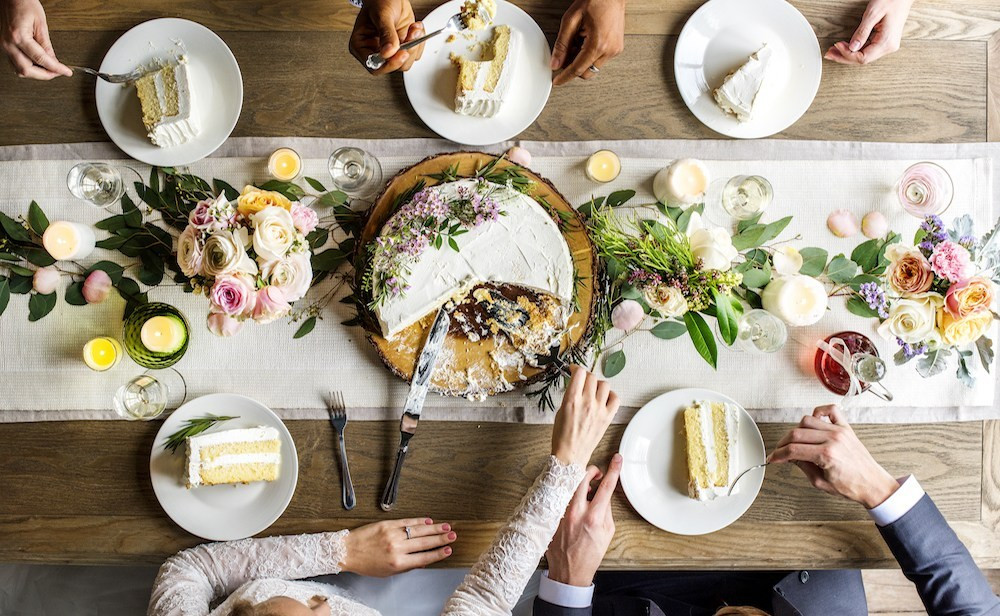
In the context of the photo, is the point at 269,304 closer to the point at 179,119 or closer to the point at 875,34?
the point at 179,119

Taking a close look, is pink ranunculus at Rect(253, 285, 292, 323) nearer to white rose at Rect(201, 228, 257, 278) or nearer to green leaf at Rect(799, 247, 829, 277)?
white rose at Rect(201, 228, 257, 278)

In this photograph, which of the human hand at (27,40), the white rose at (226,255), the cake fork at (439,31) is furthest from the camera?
→ the human hand at (27,40)

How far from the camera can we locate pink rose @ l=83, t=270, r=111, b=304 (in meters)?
1.71

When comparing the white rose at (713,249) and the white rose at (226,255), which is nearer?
the white rose at (226,255)

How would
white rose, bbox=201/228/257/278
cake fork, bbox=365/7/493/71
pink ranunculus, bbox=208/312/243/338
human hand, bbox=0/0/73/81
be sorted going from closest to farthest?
white rose, bbox=201/228/257/278, pink ranunculus, bbox=208/312/243/338, cake fork, bbox=365/7/493/71, human hand, bbox=0/0/73/81

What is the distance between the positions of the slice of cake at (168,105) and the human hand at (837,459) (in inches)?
67.4

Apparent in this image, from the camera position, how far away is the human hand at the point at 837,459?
5.34ft

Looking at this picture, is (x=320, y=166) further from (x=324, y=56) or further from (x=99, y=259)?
(x=99, y=259)

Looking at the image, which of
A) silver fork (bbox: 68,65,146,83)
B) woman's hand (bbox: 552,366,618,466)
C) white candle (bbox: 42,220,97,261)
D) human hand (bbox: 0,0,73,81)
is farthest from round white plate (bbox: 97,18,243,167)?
woman's hand (bbox: 552,366,618,466)

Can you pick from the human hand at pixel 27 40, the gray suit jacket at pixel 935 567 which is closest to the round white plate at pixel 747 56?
the gray suit jacket at pixel 935 567

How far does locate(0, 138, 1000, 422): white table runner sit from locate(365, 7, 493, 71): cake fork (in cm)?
23

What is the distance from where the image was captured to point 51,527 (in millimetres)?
1718

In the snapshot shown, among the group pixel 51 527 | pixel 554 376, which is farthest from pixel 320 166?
pixel 51 527

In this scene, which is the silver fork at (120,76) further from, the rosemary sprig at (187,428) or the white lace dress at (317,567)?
the white lace dress at (317,567)
